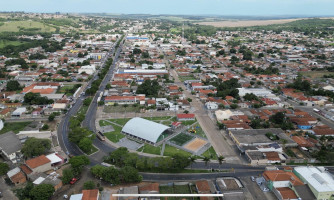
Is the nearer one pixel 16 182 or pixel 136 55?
pixel 16 182

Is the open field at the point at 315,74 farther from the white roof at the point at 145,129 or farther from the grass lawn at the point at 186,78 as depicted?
the white roof at the point at 145,129

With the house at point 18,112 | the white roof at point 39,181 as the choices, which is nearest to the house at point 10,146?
the white roof at point 39,181

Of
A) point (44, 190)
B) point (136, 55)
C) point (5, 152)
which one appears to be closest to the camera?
point (44, 190)

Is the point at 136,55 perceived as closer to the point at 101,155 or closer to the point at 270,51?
the point at 270,51

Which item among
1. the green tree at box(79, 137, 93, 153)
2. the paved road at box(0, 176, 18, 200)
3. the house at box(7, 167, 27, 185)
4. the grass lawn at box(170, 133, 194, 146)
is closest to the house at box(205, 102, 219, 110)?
the grass lawn at box(170, 133, 194, 146)

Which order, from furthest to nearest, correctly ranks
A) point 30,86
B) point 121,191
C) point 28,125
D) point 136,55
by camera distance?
point 136,55
point 30,86
point 28,125
point 121,191

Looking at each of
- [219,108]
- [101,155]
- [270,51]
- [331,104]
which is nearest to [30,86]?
[101,155]

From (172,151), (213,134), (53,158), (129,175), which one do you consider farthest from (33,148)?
(213,134)
